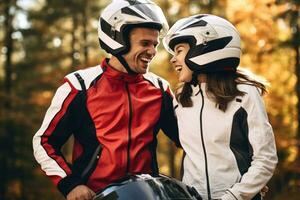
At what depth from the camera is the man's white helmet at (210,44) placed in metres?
4.35

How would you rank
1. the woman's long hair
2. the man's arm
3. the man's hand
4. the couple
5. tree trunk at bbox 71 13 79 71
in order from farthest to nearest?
1. tree trunk at bbox 71 13 79 71
2. the man's arm
3. the man's hand
4. the woman's long hair
5. the couple

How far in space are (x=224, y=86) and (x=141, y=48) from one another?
77cm

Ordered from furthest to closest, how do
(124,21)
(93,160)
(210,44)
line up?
1. (124,21)
2. (93,160)
3. (210,44)

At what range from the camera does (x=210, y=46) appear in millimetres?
4348

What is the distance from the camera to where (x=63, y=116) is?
4570 mm

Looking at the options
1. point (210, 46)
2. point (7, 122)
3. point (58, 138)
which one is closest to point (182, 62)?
point (210, 46)

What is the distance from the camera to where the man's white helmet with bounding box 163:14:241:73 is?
171 inches

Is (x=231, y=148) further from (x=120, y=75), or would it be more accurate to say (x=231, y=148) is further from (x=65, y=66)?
(x=65, y=66)

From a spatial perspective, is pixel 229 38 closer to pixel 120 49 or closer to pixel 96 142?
pixel 120 49

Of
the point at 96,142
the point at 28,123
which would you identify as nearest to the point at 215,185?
the point at 96,142

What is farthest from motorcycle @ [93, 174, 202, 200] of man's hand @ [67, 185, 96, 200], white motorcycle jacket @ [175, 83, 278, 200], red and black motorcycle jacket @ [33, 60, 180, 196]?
red and black motorcycle jacket @ [33, 60, 180, 196]

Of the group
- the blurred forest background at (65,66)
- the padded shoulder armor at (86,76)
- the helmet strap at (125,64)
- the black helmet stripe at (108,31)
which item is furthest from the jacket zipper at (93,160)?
the blurred forest background at (65,66)

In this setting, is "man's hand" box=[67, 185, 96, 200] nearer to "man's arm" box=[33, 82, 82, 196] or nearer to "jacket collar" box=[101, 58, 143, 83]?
"man's arm" box=[33, 82, 82, 196]

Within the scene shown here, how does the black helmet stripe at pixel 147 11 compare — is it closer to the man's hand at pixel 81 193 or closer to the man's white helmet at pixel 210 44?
the man's white helmet at pixel 210 44
